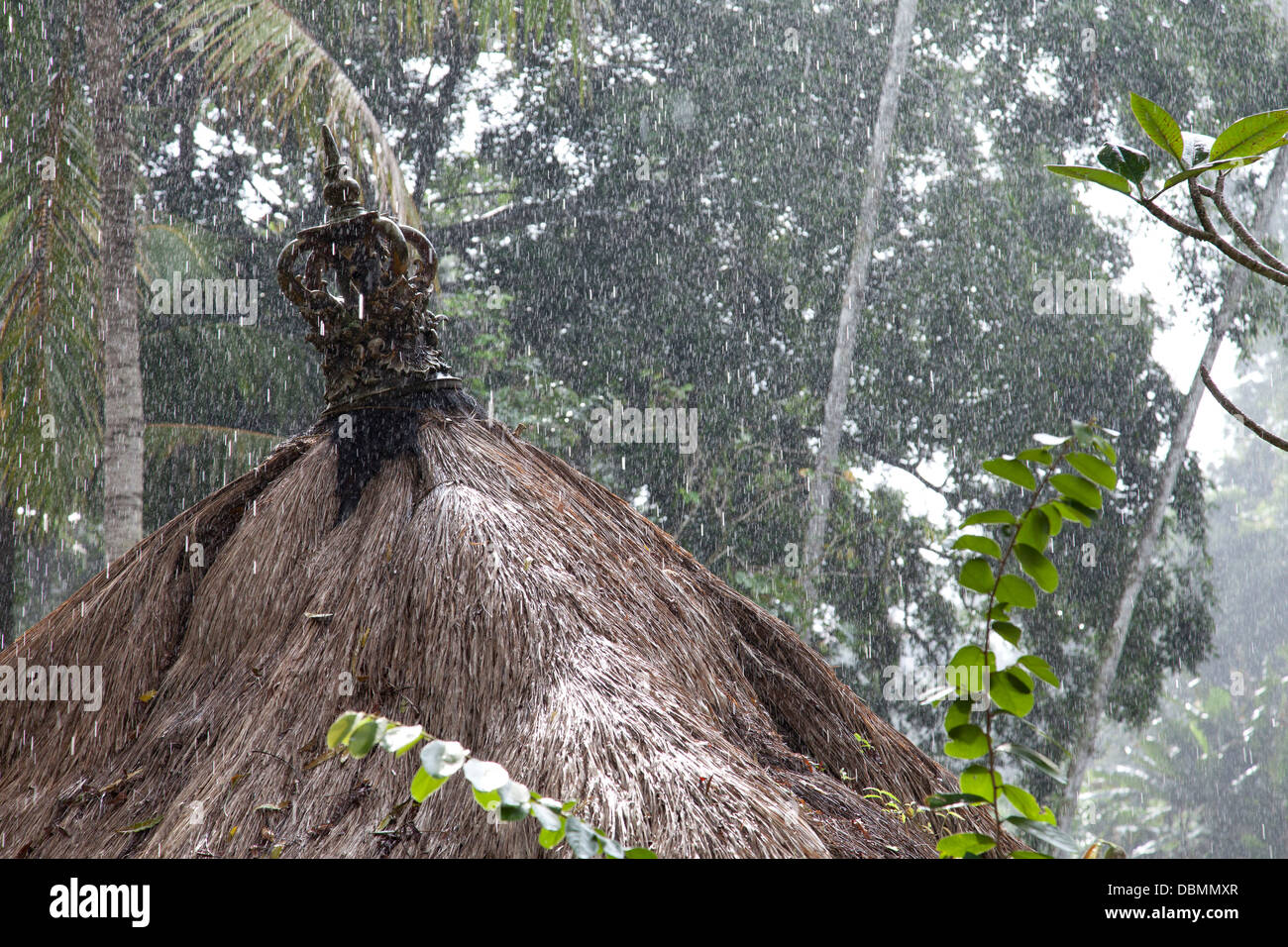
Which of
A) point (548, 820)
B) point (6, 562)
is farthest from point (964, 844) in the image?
point (6, 562)

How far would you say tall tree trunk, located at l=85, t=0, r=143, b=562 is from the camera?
6.93m

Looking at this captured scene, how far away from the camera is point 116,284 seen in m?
6.95

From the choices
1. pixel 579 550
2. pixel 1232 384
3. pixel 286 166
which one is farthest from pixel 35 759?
pixel 1232 384

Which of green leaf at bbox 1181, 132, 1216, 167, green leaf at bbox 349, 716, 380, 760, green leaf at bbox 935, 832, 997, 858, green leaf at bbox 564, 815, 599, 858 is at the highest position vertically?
green leaf at bbox 1181, 132, 1216, 167

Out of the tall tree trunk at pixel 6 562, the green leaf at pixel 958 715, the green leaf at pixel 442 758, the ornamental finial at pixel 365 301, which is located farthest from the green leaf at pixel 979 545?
the tall tree trunk at pixel 6 562

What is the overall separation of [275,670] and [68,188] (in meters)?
5.58

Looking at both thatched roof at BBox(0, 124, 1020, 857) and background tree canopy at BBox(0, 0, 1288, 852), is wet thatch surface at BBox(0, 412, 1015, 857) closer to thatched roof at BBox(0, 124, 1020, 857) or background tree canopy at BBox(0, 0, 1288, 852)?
thatched roof at BBox(0, 124, 1020, 857)

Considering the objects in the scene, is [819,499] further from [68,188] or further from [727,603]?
[727,603]

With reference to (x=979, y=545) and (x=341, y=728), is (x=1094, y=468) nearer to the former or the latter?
(x=979, y=545)

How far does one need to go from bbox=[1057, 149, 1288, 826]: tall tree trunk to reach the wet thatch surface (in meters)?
10.7

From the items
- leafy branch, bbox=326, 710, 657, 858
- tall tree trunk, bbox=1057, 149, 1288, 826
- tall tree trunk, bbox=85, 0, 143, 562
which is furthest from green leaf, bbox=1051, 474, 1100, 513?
tall tree trunk, bbox=1057, 149, 1288, 826

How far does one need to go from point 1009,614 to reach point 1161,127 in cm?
45

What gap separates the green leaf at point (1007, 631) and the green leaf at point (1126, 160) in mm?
398

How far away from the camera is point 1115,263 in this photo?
13977 mm
